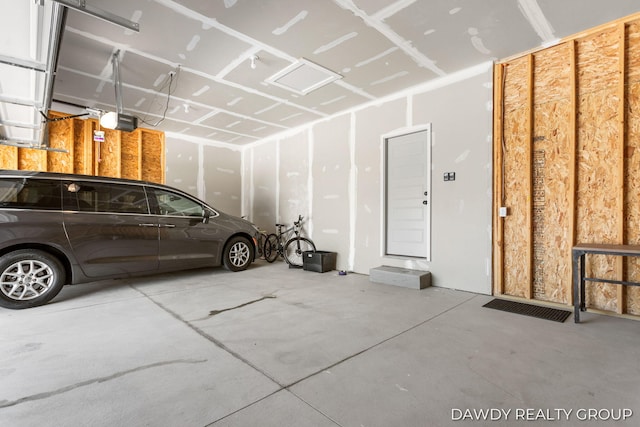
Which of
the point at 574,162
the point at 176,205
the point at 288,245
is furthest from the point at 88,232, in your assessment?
the point at 574,162

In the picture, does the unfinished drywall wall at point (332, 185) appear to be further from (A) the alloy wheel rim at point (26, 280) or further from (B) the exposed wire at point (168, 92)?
(A) the alloy wheel rim at point (26, 280)

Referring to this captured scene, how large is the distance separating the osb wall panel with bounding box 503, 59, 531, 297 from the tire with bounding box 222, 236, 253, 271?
3.77 meters

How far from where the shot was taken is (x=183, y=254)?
4211mm

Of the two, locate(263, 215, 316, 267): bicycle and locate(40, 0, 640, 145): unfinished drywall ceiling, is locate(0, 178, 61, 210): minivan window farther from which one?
locate(263, 215, 316, 267): bicycle

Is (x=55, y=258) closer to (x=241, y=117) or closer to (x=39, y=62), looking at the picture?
(x=39, y=62)

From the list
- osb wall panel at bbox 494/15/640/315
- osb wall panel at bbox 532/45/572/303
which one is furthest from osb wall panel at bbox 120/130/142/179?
osb wall panel at bbox 532/45/572/303

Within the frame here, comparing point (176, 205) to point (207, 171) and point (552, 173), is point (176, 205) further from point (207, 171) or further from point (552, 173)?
point (552, 173)

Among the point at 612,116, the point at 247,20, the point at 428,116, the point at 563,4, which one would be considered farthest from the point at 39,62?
the point at 612,116

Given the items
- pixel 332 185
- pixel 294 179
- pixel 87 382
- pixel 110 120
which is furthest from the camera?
pixel 294 179

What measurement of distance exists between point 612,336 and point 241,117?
5582 mm

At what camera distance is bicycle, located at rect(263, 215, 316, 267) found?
5785 millimetres

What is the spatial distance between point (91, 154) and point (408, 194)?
575 cm

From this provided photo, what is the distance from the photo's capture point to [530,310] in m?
2.96

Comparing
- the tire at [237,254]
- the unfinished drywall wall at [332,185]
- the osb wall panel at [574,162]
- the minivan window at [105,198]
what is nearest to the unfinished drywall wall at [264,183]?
the unfinished drywall wall at [332,185]
